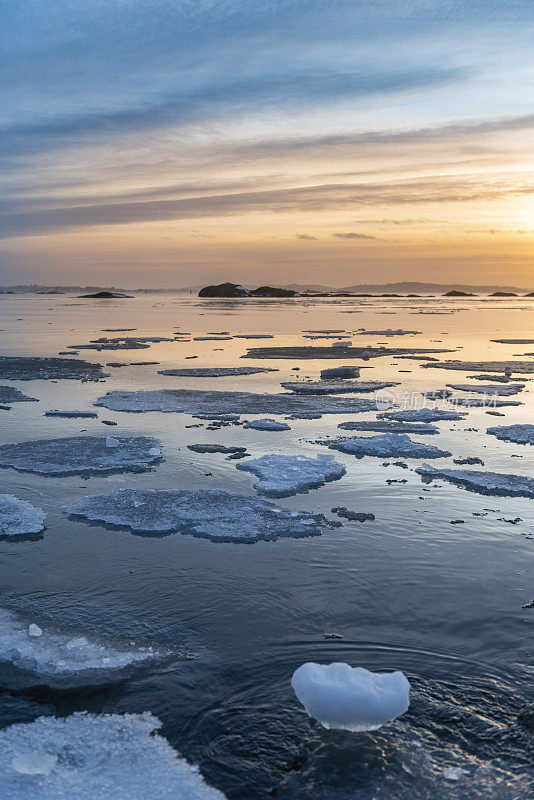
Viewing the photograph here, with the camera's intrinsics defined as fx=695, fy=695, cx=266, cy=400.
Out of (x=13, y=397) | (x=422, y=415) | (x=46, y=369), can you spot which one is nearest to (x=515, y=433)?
(x=422, y=415)

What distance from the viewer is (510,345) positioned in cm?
2691

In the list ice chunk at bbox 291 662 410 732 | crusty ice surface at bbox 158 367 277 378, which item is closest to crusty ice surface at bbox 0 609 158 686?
ice chunk at bbox 291 662 410 732

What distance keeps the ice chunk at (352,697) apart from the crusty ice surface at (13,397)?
11184 millimetres

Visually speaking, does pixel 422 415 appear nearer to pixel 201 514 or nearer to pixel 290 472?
pixel 290 472

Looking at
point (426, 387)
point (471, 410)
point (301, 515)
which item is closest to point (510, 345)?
point (426, 387)

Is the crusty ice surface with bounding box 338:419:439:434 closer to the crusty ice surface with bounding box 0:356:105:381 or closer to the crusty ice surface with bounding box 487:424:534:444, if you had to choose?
the crusty ice surface with bounding box 487:424:534:444

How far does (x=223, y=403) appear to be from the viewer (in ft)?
43.8

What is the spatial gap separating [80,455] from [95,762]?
598 centimetres

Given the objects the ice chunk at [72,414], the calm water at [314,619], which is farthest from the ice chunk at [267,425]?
the ice chunk at [72,414]

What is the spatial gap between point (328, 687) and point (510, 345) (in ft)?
83.0

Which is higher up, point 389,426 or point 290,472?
point 389,426

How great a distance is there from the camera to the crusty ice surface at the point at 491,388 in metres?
14.8

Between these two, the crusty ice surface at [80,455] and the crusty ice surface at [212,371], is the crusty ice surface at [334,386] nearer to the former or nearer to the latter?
the crusty ice surface at [212,371]

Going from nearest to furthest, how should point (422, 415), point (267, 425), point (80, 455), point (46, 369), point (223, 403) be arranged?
point (80, 455)
point (267, 425)
point (422, 415)
point (223, 403)
point (46, 369)
